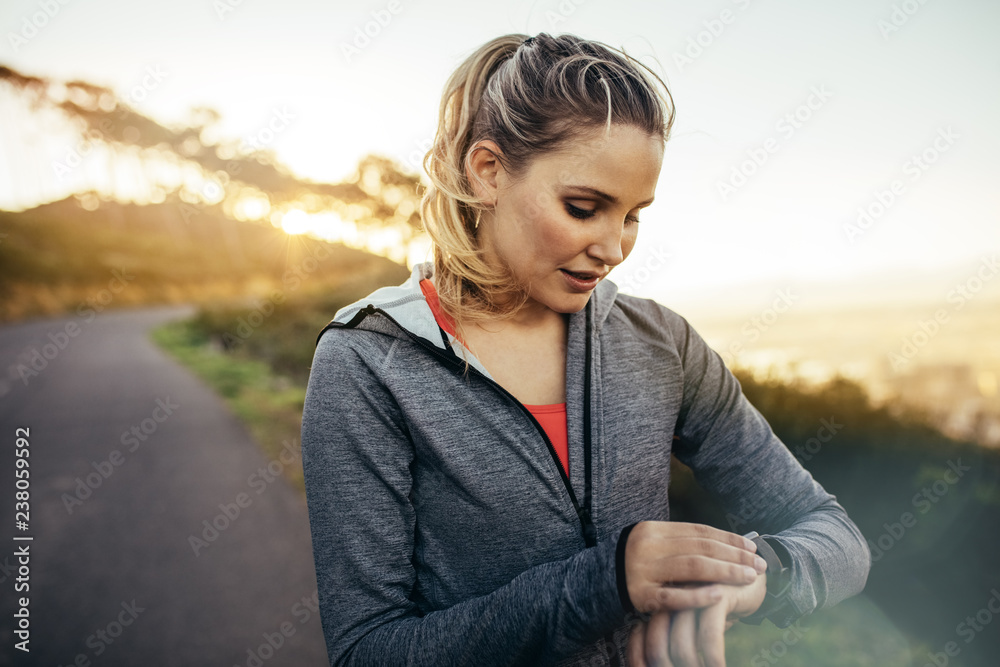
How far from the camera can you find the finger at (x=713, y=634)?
1.01 metres

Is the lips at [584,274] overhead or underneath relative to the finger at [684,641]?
overhead

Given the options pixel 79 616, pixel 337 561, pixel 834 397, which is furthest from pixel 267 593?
pixel 834 397

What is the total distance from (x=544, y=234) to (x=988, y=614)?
9.42 feet

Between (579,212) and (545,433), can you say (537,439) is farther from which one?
(579,212)

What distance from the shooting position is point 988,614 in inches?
96.4

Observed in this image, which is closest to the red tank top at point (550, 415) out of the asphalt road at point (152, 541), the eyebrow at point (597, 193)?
the eyebrow at point (597, 193)

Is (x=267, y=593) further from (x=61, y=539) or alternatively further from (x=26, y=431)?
(x=26, y=431)

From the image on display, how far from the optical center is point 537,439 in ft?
4.20

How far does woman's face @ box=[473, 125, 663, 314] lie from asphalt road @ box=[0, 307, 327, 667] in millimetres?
3220

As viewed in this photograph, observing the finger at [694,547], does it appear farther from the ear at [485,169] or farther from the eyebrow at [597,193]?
the ear at [485,169]

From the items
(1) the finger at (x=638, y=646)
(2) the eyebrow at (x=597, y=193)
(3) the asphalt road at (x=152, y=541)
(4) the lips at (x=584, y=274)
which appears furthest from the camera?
(3) the asphalt road at (x=152, y=541)

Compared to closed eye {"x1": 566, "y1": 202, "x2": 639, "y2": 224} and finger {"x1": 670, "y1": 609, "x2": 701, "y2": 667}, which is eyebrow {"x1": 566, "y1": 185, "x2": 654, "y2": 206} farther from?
finger {"x1": 670, "y1": 609, "x2": 701, "y2": 667}

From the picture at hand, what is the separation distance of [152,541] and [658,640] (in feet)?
16.2

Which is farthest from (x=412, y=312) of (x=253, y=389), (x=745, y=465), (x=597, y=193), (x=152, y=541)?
(x=253, y=389)
